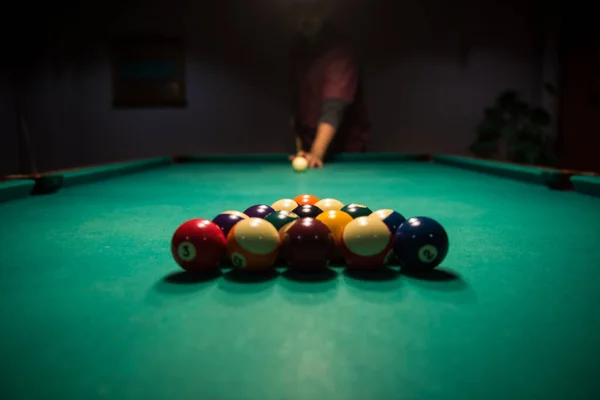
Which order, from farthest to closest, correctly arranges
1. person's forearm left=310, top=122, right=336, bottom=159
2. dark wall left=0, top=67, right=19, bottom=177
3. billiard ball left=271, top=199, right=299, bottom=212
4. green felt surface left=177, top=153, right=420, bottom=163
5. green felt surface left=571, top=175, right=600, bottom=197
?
dark wall left=0, top=67, right=19, bottom=177
green felt surface left=177, top=153, right=420, bottom=163
person's forearm left=310, top=122, right=336, bottom=159
green felt surface left=571, top=175, right=600, bottom=197
billiard ball left=271, top=199, right=299, bottom=212

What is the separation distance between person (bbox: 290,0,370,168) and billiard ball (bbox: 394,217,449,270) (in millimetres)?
3509

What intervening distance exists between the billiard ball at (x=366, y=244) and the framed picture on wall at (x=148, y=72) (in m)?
6.25

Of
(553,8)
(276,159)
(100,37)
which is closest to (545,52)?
(553,8)

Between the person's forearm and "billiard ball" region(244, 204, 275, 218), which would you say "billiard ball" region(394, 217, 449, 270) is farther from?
the person's forearm

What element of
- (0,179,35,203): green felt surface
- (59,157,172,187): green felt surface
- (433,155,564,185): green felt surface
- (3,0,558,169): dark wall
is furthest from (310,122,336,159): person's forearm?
(0,179,35,203): green felt surface

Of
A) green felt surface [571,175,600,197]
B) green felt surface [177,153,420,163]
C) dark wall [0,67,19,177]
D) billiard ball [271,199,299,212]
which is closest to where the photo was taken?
billiard ball [271,199,299,212]

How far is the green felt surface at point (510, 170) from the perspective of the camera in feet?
9.87

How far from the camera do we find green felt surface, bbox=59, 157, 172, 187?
3320 millimetres

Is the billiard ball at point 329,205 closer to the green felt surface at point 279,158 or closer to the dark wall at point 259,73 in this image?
the green felt surface at point 279,158

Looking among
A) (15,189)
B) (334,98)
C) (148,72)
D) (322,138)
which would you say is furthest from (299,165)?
(148,72)

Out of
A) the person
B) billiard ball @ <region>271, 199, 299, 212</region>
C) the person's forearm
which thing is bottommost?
billiard ball @ <region>271, 199, 299, 212</region>

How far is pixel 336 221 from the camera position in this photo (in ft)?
5.07

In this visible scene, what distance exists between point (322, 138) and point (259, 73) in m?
2.47

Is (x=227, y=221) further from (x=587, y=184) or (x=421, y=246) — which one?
(x=587, y=184)
